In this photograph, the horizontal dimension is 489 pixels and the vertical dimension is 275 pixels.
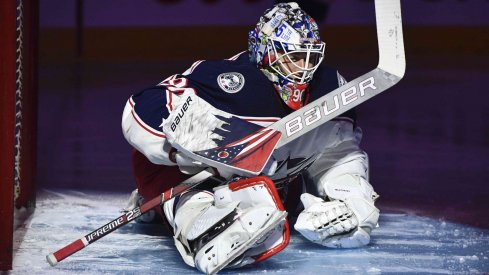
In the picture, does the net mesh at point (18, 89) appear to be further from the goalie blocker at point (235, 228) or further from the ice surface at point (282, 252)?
the goalie blocker at point (235, 228)

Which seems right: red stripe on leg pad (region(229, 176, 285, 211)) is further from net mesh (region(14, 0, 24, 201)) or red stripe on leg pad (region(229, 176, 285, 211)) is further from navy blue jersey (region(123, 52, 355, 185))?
net mesh (region(14, 0, 24, 201))

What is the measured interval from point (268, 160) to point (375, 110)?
337 centimetres

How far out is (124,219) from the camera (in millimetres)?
2986

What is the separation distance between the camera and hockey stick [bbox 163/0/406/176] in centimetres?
291

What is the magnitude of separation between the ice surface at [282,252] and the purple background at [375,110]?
1.02ft

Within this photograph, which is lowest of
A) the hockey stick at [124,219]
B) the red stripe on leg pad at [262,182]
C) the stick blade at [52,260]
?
the stick blade at [52,260]

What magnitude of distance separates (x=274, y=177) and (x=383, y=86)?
48 cm

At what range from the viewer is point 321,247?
129 inches

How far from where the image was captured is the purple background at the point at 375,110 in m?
4.32

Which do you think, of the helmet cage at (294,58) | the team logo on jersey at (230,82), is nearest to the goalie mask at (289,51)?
the helmet cage at (294,58)

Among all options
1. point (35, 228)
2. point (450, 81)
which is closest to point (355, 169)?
point (35, 228)

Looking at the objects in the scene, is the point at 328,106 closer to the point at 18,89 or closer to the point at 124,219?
the point at 124,219

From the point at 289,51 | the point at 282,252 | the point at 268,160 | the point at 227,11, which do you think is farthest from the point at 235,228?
the point at 227,11

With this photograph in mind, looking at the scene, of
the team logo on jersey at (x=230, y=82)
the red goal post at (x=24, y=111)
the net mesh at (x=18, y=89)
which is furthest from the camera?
the net mesh at (x=18, y=89)
